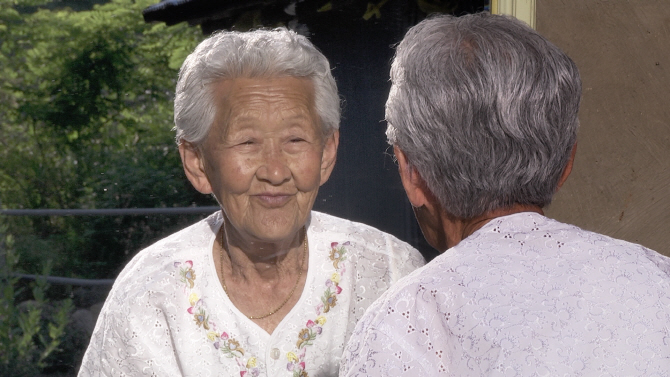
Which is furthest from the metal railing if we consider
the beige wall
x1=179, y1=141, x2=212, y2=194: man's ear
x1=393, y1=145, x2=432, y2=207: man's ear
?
x1=393, y1=145, x2=432, y2=207: man's ear

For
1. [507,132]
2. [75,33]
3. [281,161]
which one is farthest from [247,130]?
[75,33]

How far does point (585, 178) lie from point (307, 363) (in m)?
1.41

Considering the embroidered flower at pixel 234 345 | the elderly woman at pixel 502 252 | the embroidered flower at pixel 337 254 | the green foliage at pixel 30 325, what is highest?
the elderly woman at pixel 502 252

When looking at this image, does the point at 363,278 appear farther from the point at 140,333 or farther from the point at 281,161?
the point at 140,333

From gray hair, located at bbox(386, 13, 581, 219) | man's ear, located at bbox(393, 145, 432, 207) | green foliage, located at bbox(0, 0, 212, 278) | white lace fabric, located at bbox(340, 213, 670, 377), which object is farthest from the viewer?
green foliage, located at bbox(0, 0, 212, 278)

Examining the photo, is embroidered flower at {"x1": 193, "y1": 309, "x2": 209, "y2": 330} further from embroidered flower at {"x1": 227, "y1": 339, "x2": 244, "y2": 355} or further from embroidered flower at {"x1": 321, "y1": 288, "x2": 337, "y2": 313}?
embroidered flower at {"x1": 321, "y1": 288, "x2": 337, "y2": 313}

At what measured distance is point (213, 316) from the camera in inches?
87.8

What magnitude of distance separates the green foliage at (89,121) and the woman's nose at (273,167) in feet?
3.10

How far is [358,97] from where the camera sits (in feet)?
10.1

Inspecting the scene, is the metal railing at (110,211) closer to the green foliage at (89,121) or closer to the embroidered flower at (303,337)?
the green foliage at (89,121)

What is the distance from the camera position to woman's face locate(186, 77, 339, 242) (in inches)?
84.7

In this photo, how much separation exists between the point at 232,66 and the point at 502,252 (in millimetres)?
1103

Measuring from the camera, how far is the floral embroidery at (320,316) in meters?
2.25

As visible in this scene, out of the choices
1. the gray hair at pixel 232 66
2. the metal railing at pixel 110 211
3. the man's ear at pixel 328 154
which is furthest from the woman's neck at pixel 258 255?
the metal railing at pixel 110 211
